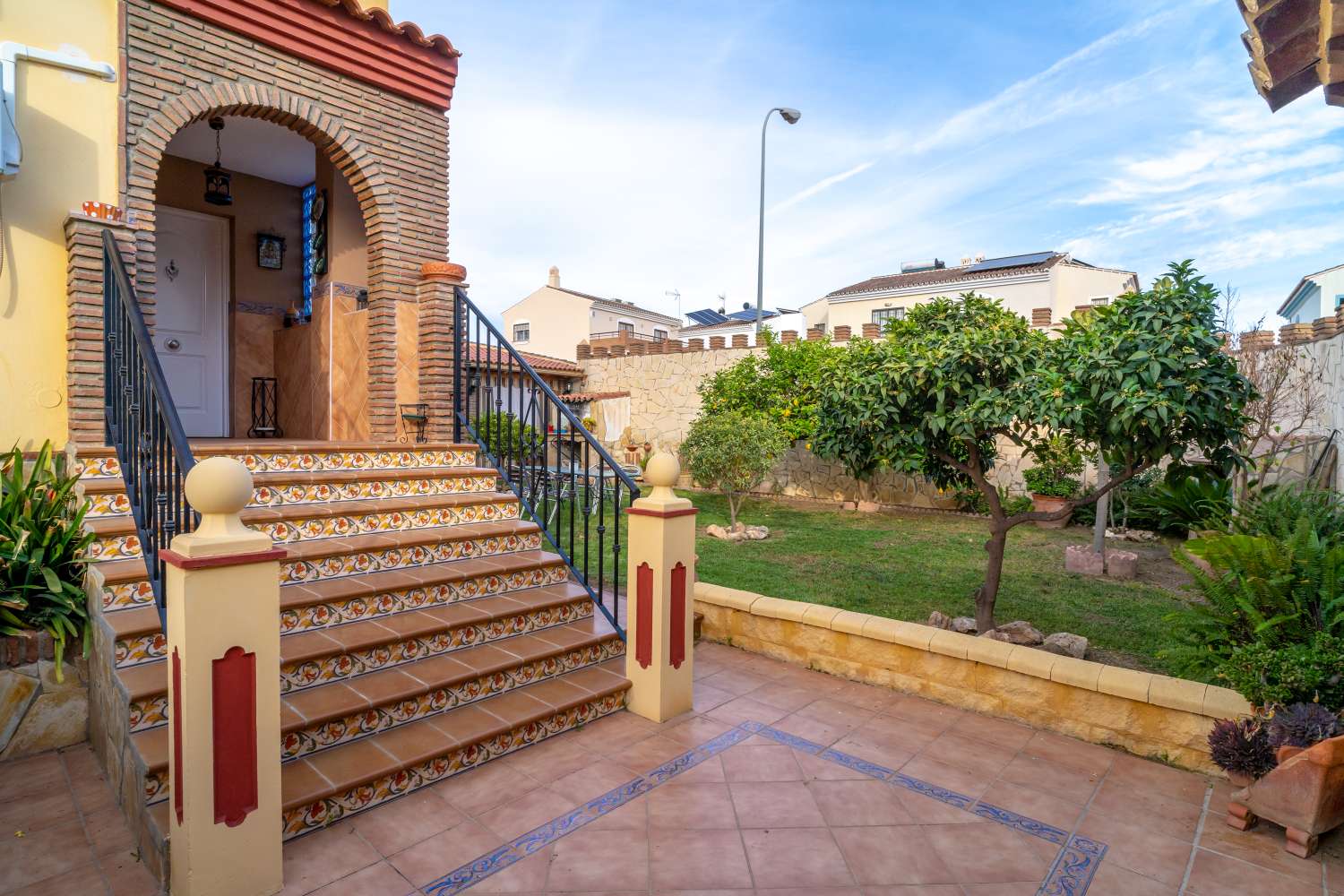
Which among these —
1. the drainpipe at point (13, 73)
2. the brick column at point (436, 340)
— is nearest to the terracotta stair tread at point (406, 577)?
the brick column at point (436, 340)

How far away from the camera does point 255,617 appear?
2080 mm

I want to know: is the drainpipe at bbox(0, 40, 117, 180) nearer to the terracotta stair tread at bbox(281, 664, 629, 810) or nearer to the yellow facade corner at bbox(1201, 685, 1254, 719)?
the terracotta stair tread at bbox(281, 664, 629, 810)

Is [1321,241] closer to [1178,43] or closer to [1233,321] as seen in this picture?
[1178,43]

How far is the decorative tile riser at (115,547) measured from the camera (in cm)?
312

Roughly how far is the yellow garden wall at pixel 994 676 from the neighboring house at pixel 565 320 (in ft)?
71.8

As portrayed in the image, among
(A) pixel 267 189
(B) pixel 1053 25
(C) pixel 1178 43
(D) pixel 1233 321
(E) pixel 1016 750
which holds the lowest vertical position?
(E) pixel 1016 750

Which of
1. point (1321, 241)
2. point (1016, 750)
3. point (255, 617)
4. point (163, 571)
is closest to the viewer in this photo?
point (255, 617)

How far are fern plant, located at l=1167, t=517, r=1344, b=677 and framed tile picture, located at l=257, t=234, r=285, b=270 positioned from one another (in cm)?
744

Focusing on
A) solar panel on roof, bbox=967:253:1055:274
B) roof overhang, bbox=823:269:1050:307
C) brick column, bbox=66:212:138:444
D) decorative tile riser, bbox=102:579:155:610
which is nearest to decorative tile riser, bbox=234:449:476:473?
brick column, bbox=66:212:138:444

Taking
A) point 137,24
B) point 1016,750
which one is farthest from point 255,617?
point 137,24

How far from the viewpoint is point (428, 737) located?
2.91 meters

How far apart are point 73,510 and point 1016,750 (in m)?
4.71

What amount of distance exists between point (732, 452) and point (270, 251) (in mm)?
5745

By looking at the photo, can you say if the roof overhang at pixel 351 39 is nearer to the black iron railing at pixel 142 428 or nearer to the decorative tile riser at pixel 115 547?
the black iron railing at pixel 142 428
